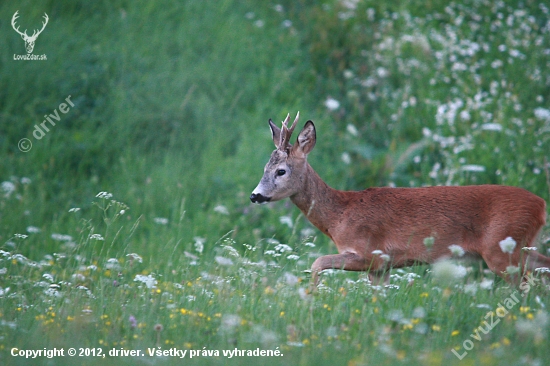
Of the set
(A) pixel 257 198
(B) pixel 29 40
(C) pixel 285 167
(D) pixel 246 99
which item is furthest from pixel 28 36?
(A) pixel 257 198

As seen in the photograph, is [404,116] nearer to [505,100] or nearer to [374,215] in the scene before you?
[505,100]

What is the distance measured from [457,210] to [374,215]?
2.44 ft

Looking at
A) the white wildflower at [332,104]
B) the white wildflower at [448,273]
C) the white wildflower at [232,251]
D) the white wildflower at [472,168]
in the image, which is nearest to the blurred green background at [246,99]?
the white wildflower at [472,168]

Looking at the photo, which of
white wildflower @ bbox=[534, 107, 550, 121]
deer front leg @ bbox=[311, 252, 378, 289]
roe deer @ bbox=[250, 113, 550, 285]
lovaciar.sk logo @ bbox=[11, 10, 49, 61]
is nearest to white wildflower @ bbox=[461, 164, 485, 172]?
white wildflower @ bbox=[534, 107, 550, 121]

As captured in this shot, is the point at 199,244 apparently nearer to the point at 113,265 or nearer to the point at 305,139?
the point at 305,139

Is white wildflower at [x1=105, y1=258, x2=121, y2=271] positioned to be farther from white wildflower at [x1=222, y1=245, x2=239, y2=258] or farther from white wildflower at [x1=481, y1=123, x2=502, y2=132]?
white wildflower at [x1=481, y1=123, x2=502, y2=132]

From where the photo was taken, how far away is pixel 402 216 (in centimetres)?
618

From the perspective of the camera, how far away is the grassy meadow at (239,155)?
457 centimetres

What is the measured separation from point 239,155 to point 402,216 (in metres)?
4.50

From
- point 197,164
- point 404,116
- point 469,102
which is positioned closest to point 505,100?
point 469,102

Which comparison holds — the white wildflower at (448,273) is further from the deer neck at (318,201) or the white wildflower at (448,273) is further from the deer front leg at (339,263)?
the deer neck at (318,201)

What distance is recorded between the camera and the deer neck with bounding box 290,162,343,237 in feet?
20.9

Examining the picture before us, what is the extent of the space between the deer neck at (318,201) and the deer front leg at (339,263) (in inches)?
19.4

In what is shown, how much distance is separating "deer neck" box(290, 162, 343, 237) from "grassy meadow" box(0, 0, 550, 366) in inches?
14.5
